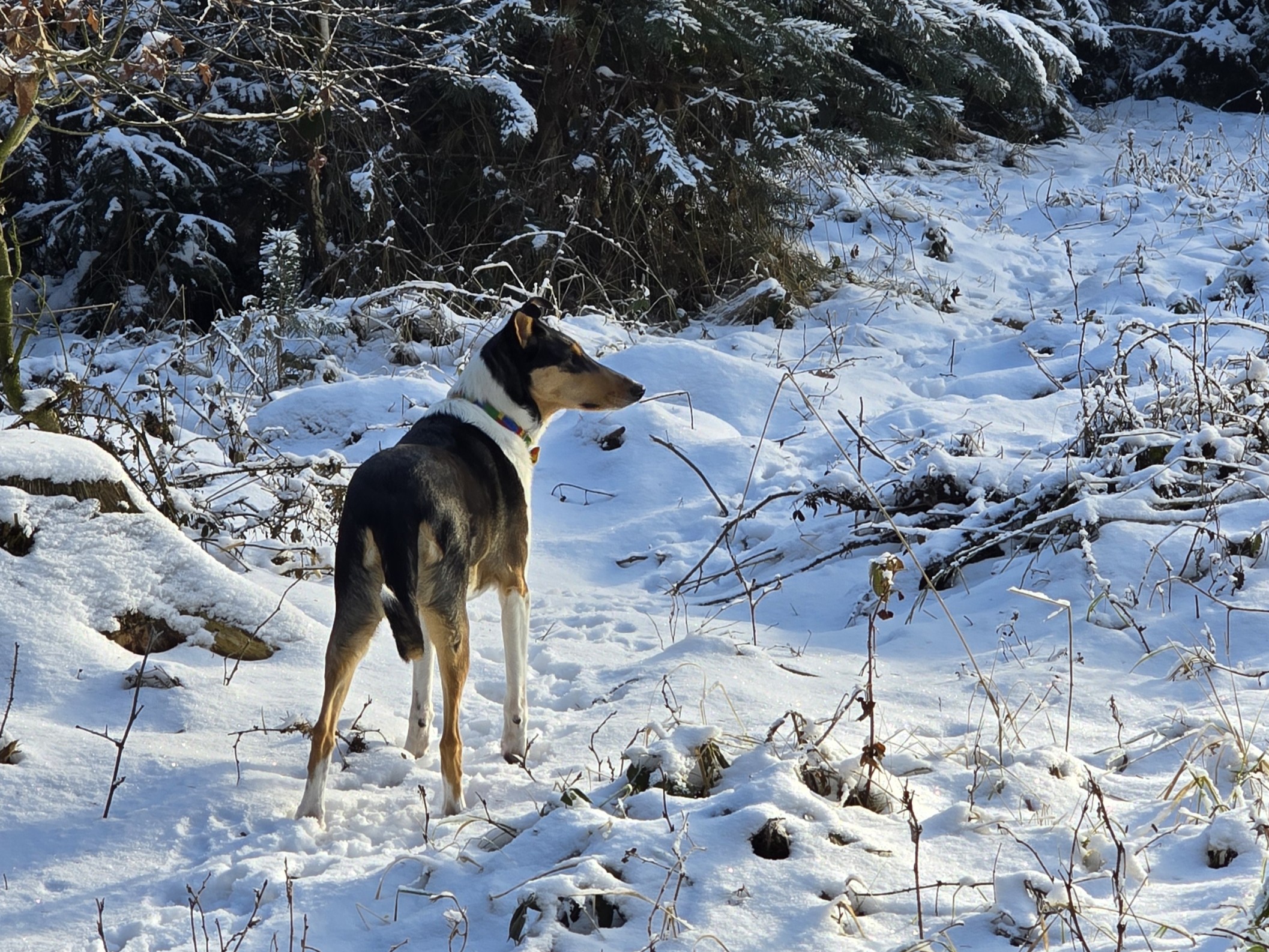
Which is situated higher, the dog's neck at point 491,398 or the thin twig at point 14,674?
the dog's neck at point 491,398

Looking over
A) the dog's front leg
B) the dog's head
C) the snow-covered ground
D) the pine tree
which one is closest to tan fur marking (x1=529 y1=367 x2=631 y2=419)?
the dog's head

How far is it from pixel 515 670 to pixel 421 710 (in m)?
0.35

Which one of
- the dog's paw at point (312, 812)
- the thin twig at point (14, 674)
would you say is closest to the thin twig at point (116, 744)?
the thin twig at point (14, 674)

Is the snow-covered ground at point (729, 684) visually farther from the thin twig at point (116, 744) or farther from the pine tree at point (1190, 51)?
the pine tree at point (1190, 51)

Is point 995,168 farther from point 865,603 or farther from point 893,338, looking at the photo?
point 865,603

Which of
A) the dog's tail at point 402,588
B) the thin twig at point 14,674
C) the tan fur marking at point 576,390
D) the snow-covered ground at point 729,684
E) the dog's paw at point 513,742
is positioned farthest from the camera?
the tan fur marking at point 576,390

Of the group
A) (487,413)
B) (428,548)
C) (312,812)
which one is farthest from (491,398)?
(312,812)

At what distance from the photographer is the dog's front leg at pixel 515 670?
162 inches

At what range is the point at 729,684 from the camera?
4285 millimetres

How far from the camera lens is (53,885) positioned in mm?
3020

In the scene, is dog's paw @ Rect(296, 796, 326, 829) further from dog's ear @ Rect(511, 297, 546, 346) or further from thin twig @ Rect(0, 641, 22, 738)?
dog's ear @ Rect(511, 297, 546, 346)

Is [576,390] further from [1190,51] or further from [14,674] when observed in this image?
[1190,51]

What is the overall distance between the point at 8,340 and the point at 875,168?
1015 centimetres

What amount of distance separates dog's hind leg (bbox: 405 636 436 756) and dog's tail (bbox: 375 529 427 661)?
65cm
